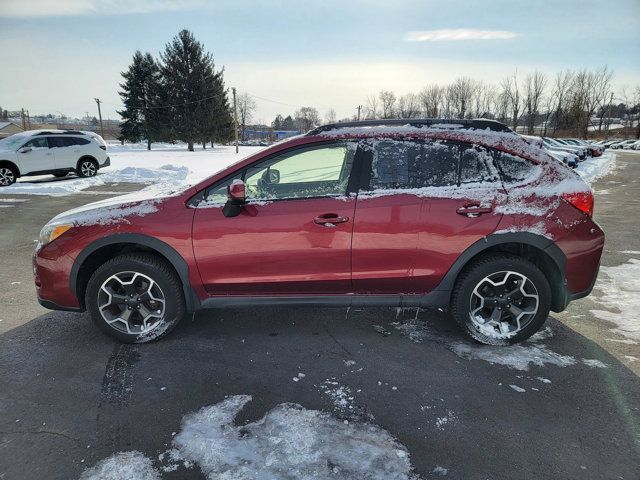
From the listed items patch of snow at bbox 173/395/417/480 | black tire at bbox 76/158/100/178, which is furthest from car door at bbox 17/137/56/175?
patch of snow at bbox 173/395/417/480

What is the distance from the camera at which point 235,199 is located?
3105 mm

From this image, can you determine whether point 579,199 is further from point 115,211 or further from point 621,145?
point 621,145

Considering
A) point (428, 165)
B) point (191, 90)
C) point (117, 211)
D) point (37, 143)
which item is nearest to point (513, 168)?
point (428, 165)

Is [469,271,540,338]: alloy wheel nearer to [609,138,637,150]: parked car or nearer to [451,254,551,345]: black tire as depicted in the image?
[451,254,551,345]: black tire

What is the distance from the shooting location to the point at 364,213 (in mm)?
3129

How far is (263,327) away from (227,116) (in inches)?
1882

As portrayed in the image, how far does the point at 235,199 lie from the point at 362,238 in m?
1.01

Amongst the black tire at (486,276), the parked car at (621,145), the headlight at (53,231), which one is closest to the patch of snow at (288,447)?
the black tire at (486,276)

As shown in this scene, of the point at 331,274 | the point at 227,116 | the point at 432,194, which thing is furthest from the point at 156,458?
the point at 227,116

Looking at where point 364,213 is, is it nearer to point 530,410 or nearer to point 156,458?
point 530,410

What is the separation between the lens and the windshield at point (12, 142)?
42.8 feet

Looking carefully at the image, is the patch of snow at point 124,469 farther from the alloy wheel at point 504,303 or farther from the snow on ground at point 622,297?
the snow on ground at point 622,297

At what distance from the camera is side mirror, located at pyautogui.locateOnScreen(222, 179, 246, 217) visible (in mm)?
2994

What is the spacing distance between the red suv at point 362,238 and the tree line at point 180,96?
45.9 m
